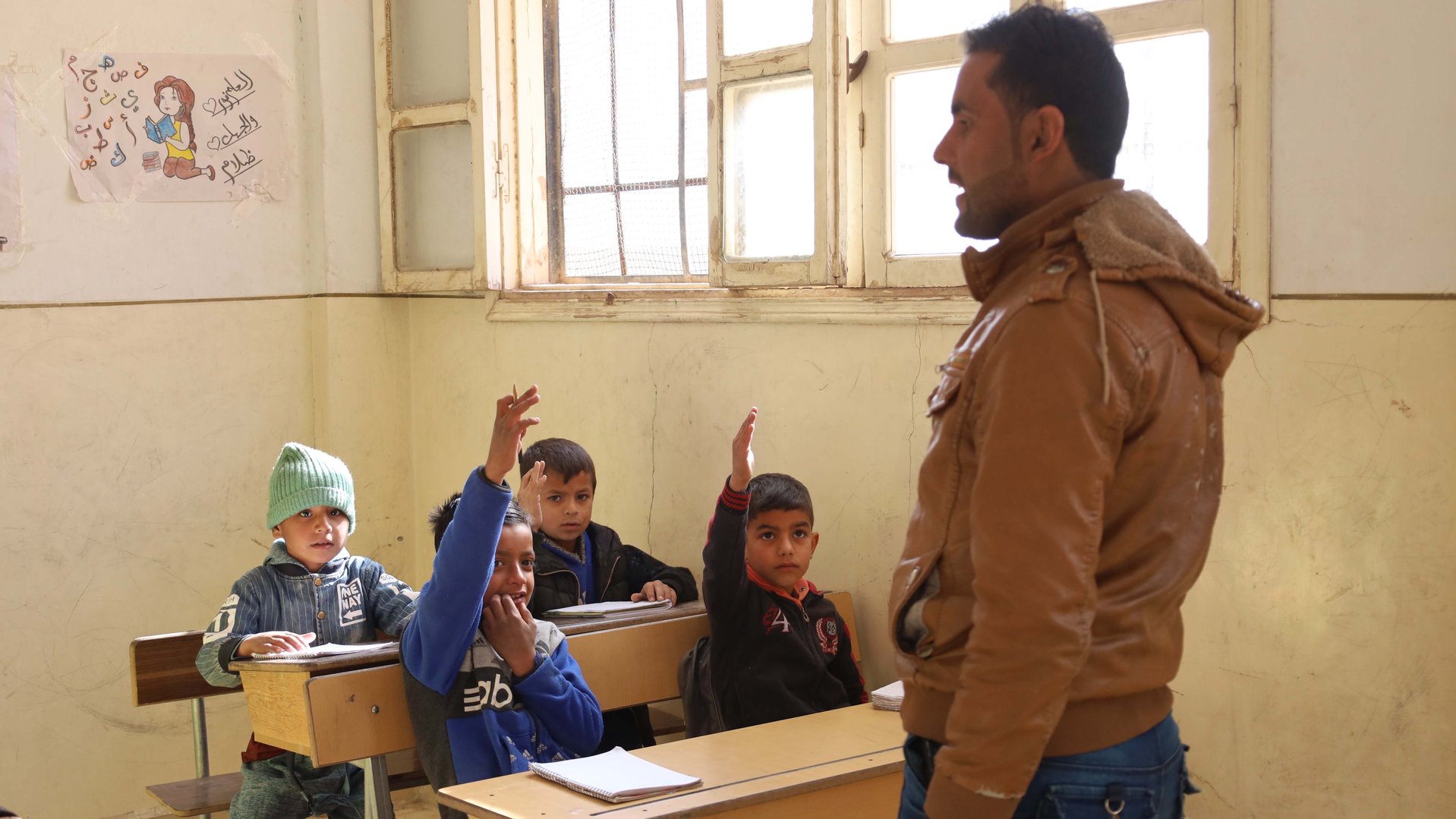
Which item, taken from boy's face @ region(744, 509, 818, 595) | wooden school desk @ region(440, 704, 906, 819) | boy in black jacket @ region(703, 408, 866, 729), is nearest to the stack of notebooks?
wooden school desk @ region(440, 704, 906, 819)

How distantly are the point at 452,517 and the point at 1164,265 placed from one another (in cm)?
167

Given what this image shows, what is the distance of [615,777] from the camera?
205 cm

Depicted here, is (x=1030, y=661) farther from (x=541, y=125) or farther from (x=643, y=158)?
(x=541, y=125)

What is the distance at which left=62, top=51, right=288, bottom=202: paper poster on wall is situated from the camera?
12.2 feet

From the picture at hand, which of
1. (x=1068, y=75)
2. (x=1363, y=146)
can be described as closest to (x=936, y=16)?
(x=1363, y=146)

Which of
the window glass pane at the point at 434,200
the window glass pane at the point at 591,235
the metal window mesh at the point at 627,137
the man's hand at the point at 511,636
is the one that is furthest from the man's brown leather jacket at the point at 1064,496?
the window glass pane at the point at 434,200

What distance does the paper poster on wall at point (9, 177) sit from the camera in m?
3.59

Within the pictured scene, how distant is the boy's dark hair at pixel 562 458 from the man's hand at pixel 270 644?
758mm

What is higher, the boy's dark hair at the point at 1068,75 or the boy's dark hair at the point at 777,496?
the boy's dark hair at the point at 1068,75

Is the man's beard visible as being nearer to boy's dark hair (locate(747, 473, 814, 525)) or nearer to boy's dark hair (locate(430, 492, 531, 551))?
boy's dark hair (locate(430, 492, 531, 551))

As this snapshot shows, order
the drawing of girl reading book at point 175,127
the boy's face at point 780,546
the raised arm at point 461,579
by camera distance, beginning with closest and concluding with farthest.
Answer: the raised arm at point 461,579, the boy's face at point 780,546, the drawing of girl reading book at point 175,127

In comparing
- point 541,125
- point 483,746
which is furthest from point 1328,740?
point 541,125

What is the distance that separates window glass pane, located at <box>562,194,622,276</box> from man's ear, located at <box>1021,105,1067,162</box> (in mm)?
2432

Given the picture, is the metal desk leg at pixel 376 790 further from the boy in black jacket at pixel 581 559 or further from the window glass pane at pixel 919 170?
the window glass pane at pixel 919 170
